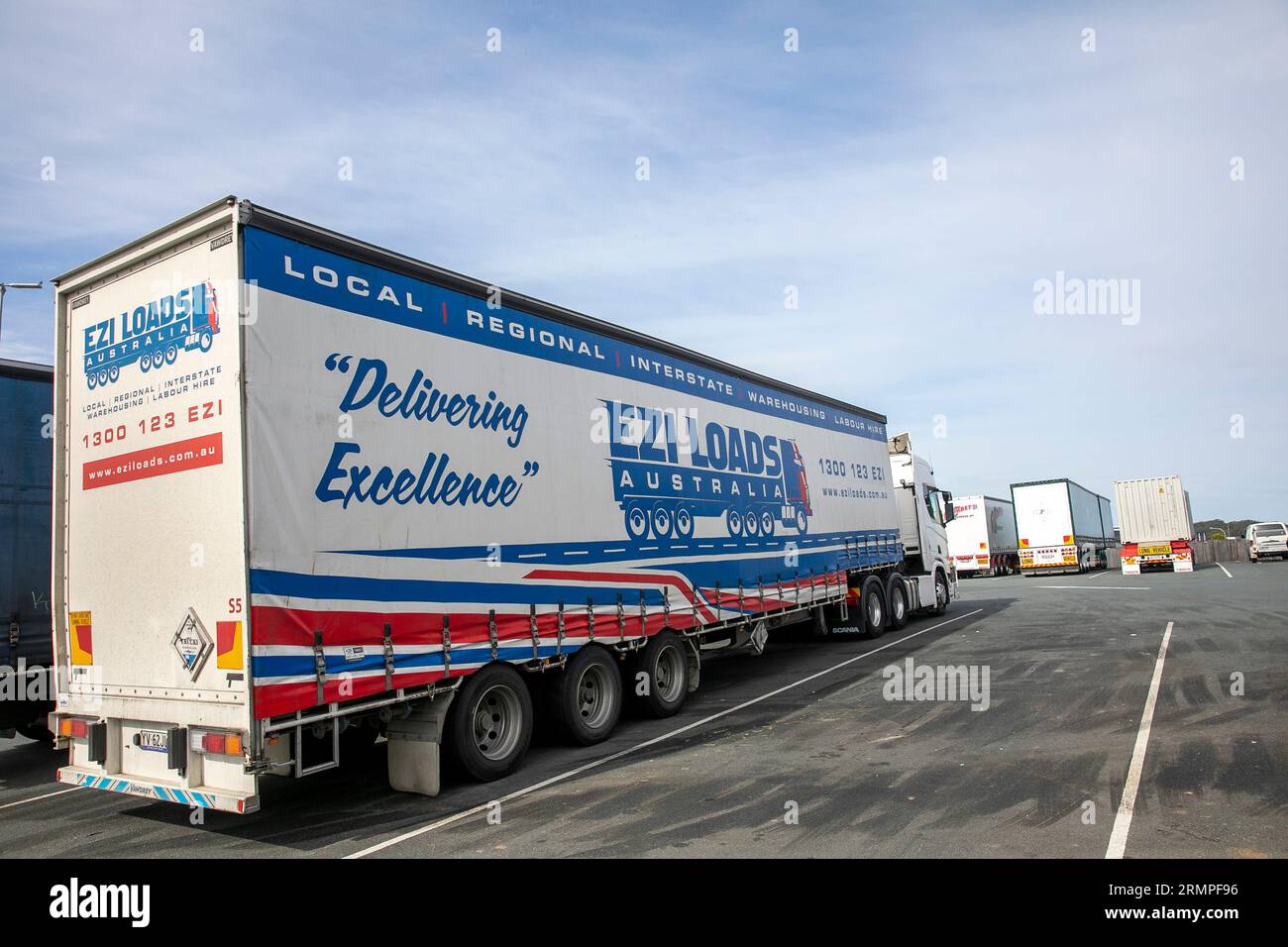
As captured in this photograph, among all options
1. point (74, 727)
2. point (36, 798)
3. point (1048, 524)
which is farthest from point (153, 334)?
point (1048, 524)

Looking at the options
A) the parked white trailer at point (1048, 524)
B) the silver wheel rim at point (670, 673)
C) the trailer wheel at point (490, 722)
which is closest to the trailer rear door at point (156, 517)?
the trailer wheel at point (490, 722)

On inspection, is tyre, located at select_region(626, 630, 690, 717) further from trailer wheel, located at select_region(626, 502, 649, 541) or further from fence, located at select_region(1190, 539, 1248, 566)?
fence, located at select_region(1190, 539, 1248, 566)

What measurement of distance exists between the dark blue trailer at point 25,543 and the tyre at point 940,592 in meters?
17.5

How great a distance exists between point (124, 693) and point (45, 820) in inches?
68.3

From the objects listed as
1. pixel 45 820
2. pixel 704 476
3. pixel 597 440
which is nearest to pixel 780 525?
pixel 704 476

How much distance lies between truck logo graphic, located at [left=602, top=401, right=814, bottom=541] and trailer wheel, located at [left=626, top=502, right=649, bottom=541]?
11mm

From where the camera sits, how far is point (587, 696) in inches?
344

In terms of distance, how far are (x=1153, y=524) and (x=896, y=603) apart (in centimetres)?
2522

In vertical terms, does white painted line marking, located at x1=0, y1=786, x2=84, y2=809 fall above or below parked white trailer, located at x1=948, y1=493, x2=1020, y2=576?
below

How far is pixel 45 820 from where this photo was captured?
6.96 meters

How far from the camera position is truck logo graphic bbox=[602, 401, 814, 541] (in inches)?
370

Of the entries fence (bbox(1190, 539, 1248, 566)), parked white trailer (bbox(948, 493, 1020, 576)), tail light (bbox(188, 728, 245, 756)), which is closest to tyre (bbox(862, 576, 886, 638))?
tail light (bbox(188, 728, 245, 756))

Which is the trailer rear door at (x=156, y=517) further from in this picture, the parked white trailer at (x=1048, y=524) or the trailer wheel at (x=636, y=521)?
the parked white trailer at (x=1048, y=524)
